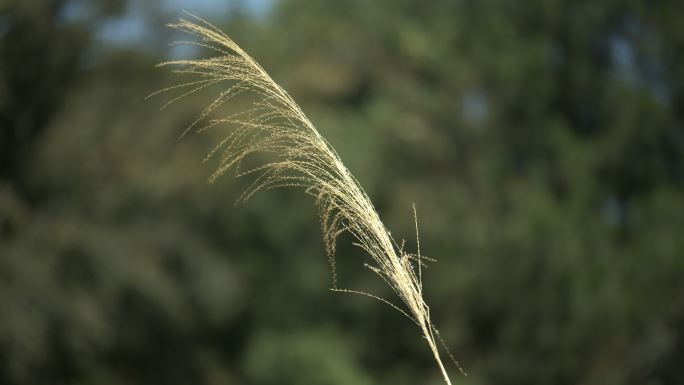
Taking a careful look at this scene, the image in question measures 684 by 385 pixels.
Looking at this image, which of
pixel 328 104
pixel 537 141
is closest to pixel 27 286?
pixel 328 104

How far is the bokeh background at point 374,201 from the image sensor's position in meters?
20.8

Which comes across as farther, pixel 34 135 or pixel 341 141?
pixel 341 141

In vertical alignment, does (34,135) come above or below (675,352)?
above

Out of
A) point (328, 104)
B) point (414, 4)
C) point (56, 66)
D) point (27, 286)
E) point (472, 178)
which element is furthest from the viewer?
point (414, 4)

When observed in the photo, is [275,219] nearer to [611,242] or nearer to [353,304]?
[353,304]

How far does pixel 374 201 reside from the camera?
2409 cm

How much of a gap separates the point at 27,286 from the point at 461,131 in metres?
9.43

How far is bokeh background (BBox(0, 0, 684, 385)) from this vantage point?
68.2 ft

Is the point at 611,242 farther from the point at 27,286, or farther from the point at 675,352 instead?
the point at 27,286

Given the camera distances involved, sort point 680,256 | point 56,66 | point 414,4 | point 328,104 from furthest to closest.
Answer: point 414,4 → point 328,104 → point 680,256 → point 56,66

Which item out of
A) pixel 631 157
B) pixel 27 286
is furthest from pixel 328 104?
pixel 27 286

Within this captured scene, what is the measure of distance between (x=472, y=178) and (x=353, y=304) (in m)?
3.38

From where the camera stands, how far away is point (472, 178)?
24.7 meters

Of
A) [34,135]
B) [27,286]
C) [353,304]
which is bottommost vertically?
[353,304]
